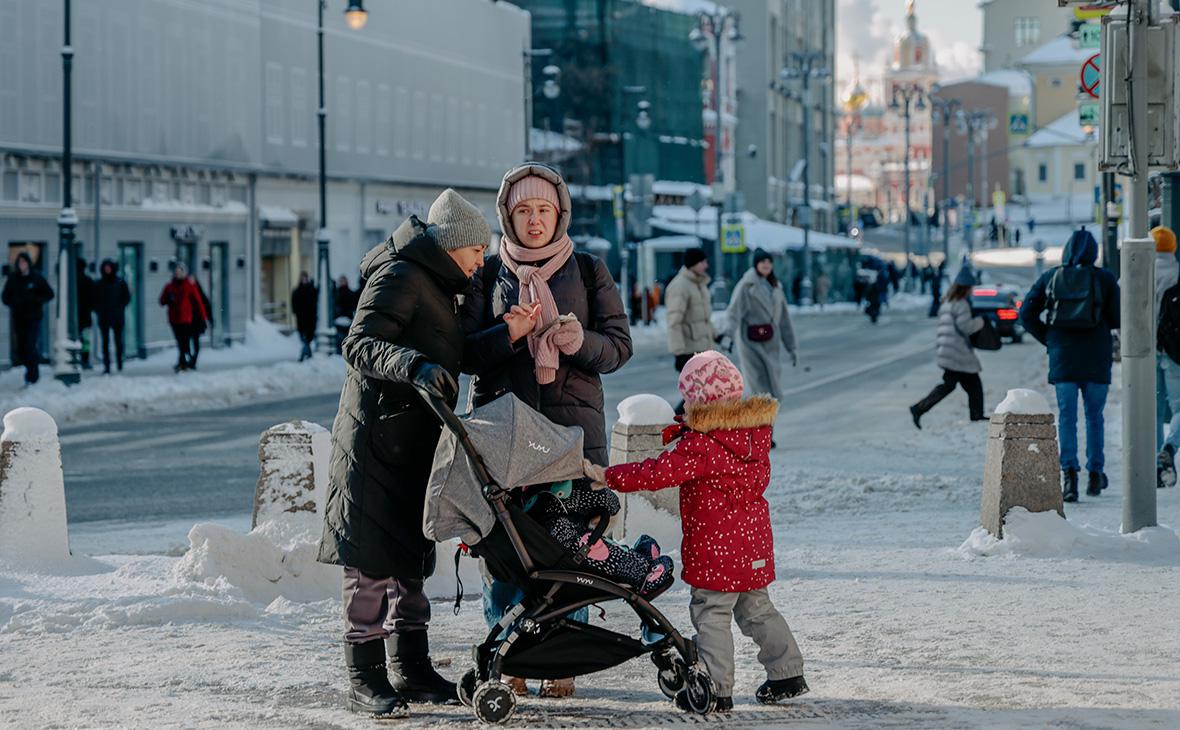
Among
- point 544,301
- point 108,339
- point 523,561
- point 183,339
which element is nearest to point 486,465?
point 523,561

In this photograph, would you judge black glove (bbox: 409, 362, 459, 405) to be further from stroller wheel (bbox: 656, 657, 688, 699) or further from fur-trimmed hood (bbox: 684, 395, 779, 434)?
stroller wheel (bbox: 656, 657, 688, 699)

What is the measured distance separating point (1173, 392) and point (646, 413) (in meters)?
4.76

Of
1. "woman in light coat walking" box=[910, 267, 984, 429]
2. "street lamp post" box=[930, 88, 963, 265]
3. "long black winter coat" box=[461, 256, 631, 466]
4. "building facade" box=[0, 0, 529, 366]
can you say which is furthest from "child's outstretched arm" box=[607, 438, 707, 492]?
"street lamp post" box=[930, 88, 963, 265]

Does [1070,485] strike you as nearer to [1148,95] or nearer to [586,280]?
[1148,95]

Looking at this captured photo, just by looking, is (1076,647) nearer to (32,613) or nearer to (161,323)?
(32,613)

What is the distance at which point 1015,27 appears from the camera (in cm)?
17450

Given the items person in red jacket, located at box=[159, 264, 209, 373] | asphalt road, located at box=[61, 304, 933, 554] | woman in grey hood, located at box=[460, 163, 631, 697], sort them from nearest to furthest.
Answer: woman in grey hood, located at box=[460, 163, 631, 697], asphalt road, located at box=[61, 304, 933, 554], person in red jacket, located at box=[159, 264, 209, 373]

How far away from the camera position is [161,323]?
137ft

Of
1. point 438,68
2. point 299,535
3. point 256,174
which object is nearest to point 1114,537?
point 299,535

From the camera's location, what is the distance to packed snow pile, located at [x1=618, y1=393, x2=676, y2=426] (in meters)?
11.5

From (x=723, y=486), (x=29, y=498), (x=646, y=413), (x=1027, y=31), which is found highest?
(x=1027, y=31)

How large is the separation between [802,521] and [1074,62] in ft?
489

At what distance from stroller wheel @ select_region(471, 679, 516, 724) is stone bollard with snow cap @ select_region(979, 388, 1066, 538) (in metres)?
4.88

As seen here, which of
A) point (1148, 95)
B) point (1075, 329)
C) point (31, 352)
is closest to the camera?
point (1148, 95)
